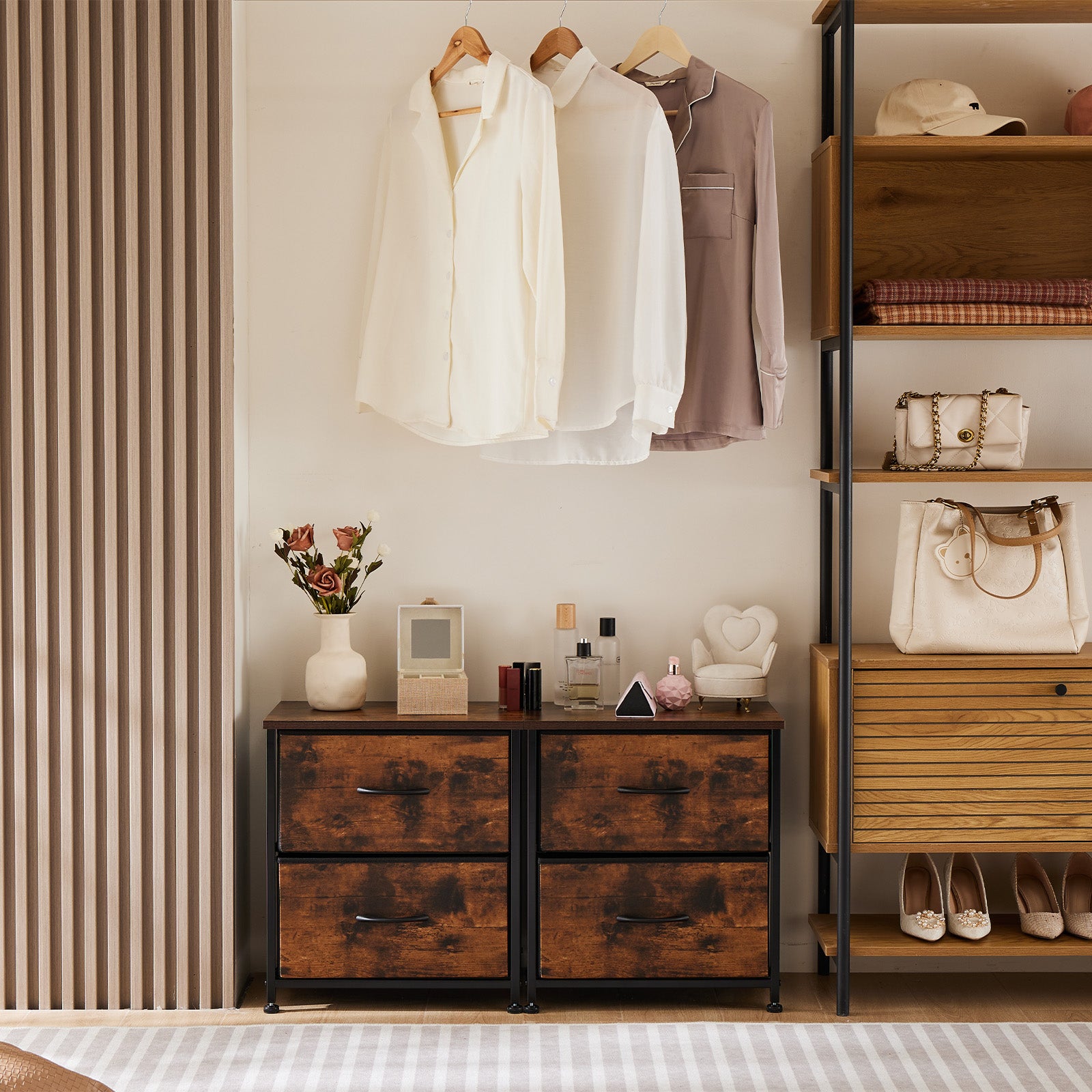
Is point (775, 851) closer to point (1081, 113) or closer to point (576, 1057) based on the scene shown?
point (576, 1057)

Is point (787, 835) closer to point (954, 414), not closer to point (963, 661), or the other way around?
point (963, 661)

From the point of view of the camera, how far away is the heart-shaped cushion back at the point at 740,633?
99.4 inches

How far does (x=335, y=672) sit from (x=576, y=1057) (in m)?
0.97

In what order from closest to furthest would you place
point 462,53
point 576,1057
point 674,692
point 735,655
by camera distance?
point 576,1057 < point 462,53 < point 674,692 < point 735,655

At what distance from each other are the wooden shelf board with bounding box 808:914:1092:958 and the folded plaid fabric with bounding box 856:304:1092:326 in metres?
1.38

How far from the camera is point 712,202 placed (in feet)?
7.77

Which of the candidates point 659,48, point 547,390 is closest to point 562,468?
point 547,390

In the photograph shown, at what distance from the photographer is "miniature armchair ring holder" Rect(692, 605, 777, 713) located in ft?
8.09

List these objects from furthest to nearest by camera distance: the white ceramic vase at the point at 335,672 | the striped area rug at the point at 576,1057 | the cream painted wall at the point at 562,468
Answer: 1. the cream painted wall at the point at 562,468
2. the white ceramic vase at the point at 335,672
3. the striped area rug at the point at 576,1057

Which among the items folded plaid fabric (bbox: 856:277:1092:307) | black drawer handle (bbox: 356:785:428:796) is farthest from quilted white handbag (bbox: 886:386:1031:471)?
black drawer handle (bbox: 356:785:428:796)

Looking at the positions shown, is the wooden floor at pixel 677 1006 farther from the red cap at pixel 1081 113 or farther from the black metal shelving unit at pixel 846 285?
the red cap at pixel 1081 113

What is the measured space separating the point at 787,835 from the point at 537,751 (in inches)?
29.5

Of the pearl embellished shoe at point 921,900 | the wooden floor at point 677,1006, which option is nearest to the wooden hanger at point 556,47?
the pearl embellished shoe at point 921,900

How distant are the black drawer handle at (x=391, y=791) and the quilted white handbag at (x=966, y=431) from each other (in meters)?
1.31
